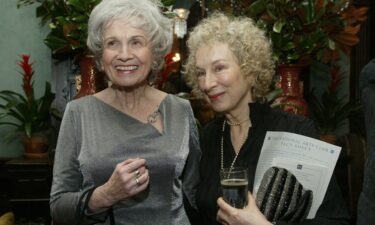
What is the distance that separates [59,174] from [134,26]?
60cm

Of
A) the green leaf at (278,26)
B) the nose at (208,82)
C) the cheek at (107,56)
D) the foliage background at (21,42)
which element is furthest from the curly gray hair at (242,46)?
the foliage background at (21,42)

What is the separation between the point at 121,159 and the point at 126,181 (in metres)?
0.26

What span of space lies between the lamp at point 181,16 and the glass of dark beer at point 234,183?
207 centimetres

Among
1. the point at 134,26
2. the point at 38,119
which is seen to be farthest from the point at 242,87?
the point at 38,119

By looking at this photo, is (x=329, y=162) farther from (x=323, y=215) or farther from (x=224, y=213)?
(x=224, y=213)

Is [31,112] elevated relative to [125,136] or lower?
lower

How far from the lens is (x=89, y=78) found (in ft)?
9.86

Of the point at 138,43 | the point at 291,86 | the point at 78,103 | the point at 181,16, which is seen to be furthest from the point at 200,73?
the point at 181,16

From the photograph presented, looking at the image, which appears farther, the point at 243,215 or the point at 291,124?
the point at 291,124

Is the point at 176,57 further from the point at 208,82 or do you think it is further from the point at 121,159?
the point at 121,159

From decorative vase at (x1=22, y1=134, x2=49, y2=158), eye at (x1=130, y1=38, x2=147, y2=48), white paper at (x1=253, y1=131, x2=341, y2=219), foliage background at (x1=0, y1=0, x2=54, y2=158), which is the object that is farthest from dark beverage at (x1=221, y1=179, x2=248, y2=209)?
foliage background at (x1=0, y1=0, x2=54, y2=158)

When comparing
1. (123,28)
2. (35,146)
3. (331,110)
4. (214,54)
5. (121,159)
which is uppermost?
(123,28)

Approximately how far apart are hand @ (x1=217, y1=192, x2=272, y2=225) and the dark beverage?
16 mm

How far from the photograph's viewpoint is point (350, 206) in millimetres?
3521
